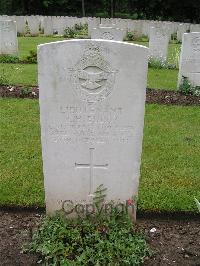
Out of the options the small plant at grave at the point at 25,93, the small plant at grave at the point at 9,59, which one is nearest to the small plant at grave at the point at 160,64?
the small plant at grave at the point at 9,59

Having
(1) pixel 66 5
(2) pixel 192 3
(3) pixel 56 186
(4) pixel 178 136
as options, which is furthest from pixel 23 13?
(3) pixel 56 186

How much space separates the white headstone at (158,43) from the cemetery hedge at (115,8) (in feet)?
74.0

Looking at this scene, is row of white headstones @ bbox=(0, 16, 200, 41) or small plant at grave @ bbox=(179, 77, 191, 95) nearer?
small plant at grave @ bbox=(179, 77, 191, 95)

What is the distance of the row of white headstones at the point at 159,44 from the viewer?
31.6 ft

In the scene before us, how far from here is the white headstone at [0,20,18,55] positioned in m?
14.6

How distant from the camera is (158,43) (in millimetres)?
14969

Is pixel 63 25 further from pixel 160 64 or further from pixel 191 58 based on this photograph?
pixel 191 58

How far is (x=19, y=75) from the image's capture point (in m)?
11.7

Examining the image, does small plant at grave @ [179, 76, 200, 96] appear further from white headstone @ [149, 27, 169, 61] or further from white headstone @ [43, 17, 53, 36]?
white headstone @ [43, 17, 53, 36]

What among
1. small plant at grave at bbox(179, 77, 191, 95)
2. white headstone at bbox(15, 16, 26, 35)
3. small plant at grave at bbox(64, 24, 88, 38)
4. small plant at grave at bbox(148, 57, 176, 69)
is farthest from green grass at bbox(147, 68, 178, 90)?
white headstone at bbox(15, 16, 26, 35)

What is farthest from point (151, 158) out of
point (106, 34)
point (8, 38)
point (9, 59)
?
point (8, 38)

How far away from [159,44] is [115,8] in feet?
101

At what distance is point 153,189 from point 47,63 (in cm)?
233

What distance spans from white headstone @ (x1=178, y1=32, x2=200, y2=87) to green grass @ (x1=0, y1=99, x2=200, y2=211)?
1.55 m
